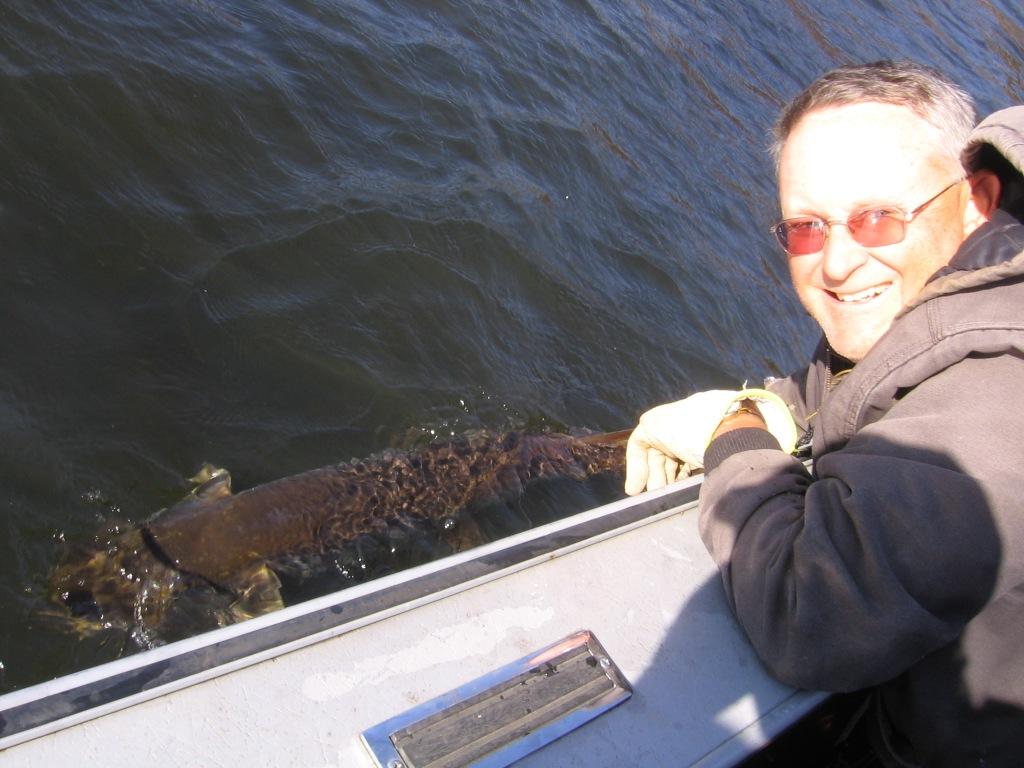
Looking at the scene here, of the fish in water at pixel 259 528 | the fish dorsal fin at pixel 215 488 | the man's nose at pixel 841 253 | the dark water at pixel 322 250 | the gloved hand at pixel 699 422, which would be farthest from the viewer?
the dark water at pixel 322 250

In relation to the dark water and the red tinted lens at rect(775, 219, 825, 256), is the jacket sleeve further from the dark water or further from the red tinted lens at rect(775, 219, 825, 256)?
the dark water

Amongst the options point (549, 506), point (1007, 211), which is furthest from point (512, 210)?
point (1007, 211)

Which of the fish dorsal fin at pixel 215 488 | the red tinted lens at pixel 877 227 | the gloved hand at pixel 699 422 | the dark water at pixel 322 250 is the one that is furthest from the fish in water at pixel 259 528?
the red tinted lens at pixel 877 227

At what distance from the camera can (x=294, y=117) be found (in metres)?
6.46

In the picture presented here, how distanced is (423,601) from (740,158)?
8.58 meters

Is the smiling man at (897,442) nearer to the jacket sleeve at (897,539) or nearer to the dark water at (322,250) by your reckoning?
the jacket sleeve at (897,539)

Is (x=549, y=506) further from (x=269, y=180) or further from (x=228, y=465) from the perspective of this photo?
(x=269, y=180)

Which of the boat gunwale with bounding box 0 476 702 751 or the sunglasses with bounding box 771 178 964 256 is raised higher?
the sunglasses with bounding box 771 178 964 256

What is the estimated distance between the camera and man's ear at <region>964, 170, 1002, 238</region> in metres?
2.41

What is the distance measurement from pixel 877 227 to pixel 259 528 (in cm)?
260

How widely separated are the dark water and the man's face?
2.73m

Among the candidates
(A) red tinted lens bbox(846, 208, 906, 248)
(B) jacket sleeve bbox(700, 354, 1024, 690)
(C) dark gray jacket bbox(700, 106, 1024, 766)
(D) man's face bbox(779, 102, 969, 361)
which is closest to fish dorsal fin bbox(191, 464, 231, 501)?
(C) dark gray jacket bbox(700, 106, 1024, 766)

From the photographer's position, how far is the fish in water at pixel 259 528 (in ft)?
11.4

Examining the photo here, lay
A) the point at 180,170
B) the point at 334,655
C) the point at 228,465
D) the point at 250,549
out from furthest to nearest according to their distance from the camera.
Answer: the point at 180,170 < the point at 228,465 < the point at 250,549 < the point at 334,655
